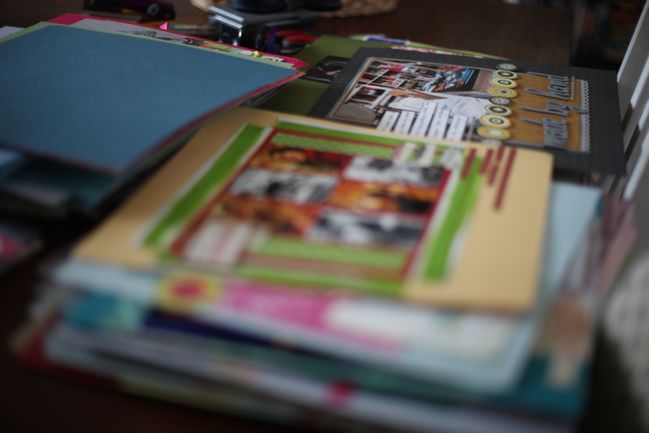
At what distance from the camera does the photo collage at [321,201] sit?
47 cm

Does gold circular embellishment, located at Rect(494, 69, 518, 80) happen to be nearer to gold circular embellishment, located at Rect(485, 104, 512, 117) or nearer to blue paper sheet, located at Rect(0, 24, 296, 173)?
gold circular embellishment, located at Rect(485, 104, 512, 117)

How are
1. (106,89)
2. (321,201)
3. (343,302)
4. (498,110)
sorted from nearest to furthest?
(343,302)
(321,201)
(106,89)
(498,110)

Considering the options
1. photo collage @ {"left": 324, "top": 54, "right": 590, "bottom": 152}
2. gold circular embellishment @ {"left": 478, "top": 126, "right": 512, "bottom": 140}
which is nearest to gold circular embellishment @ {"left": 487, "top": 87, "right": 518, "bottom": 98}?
photo collage @ {"left": 324, "top": 54, "right": 590, "bottom": 152}

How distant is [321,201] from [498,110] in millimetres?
318

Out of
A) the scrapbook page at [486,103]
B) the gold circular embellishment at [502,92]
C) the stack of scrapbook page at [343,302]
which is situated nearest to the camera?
the stack of scrapbook page at [343,302]

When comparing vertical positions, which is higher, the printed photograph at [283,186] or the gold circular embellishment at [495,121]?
the gold circular embellishment at [495,121]

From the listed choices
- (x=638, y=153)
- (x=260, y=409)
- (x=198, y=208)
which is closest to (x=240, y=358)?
(x=260, y=409)

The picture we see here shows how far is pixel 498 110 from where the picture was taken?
29.3 inches

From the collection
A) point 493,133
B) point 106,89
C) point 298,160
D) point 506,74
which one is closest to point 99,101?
point 106,89

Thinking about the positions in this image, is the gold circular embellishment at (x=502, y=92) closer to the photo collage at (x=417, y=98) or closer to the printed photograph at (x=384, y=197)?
the photo collage at (x=417, y=98)

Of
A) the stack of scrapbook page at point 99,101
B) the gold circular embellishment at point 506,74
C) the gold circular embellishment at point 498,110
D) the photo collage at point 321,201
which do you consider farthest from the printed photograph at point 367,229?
the gold circular embellishment at point 506,74

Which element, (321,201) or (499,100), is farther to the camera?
(499,100)

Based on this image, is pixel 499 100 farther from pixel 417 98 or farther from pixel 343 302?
pixel 343 302

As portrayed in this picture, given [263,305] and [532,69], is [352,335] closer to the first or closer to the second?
[263,305]
